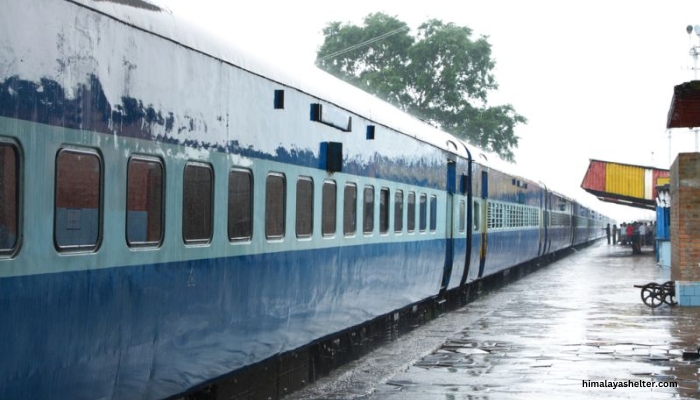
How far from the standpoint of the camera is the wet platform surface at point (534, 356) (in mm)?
10352

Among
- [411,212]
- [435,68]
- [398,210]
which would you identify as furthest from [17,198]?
[435,68]

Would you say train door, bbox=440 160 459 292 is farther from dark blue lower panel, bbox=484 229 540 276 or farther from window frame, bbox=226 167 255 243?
window frame, bbox=226 167 255 243

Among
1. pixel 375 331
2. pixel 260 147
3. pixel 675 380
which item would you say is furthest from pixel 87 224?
pixel 375 331

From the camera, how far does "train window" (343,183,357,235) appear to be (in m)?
11.4

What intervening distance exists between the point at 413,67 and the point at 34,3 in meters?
64.0

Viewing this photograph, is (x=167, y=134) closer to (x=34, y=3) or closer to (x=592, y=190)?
(x=34, y=3)

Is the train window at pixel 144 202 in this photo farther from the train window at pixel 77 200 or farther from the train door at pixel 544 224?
the train door at pixel 544 224

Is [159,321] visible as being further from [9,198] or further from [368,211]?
[368,211]

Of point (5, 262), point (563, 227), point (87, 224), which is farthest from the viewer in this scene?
point (563, 227)

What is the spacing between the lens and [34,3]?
5.27m

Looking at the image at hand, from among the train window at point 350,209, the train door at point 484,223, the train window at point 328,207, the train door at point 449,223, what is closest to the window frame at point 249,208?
the train window at point 328,207

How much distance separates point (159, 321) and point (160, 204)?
71cm

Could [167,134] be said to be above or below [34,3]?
below

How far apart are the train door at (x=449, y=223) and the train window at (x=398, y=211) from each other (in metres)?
3.64
